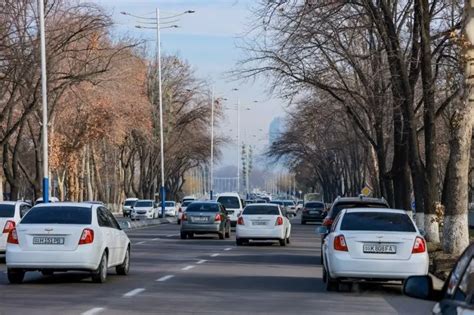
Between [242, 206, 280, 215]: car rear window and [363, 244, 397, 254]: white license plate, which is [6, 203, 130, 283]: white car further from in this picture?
[242, 206, 280, 215]: car rear window

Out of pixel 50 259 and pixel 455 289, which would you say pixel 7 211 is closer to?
pixel 50 259

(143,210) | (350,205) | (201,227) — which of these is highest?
(350,205)

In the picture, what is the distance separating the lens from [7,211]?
24.8 m

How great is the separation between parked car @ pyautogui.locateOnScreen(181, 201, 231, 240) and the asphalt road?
12.0m

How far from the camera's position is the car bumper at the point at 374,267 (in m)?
17.5

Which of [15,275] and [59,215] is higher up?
[59,215]

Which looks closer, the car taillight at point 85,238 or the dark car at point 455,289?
the dark car at point 455,289

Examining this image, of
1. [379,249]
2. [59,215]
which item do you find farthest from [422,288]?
[59,215]

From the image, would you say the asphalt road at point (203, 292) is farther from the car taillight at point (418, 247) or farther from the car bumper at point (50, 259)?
the car taillight at point (418, 247)

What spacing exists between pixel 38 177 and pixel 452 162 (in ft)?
98.6

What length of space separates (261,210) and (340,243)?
17654 mm

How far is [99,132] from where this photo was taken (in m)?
59.9

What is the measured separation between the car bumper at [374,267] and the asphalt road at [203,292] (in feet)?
1.23

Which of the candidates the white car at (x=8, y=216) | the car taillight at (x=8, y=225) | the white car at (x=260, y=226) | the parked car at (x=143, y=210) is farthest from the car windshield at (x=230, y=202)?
the car taillight at (x=8, y=225)
